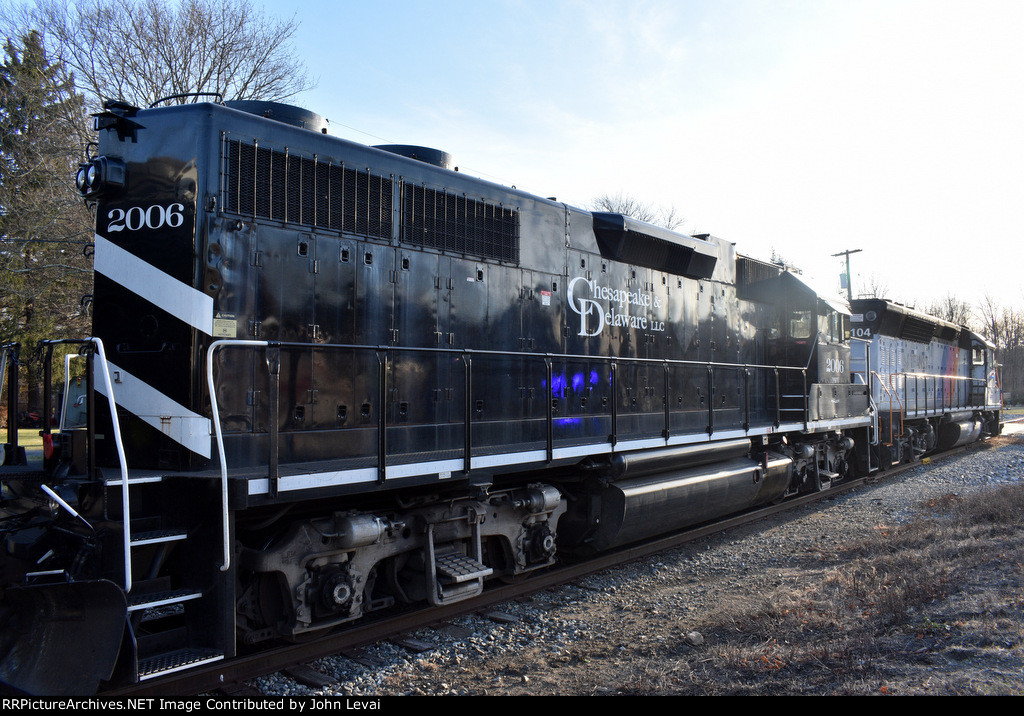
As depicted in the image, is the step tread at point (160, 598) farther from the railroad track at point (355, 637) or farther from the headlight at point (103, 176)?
the headlight at point (103, 176)

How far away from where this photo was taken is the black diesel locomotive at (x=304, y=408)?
400cm

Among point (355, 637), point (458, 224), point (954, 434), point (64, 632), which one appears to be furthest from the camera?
point (954, 434)

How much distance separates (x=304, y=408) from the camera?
5.13 m

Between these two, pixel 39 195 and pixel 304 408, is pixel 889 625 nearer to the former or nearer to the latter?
pixel 304 408

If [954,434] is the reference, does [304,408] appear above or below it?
above

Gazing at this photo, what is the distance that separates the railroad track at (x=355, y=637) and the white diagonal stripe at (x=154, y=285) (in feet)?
7.41

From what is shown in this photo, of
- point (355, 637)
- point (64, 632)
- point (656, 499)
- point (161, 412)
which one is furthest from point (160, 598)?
point (656, 499)

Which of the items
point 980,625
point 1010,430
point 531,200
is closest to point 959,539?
point 980,625

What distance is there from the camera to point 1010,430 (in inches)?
1164

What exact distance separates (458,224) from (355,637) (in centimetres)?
383

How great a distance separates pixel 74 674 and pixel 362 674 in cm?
174

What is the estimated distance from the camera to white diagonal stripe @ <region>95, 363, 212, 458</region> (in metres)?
4.62

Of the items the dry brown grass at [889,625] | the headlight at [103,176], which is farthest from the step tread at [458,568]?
the headlight at [103,176]
